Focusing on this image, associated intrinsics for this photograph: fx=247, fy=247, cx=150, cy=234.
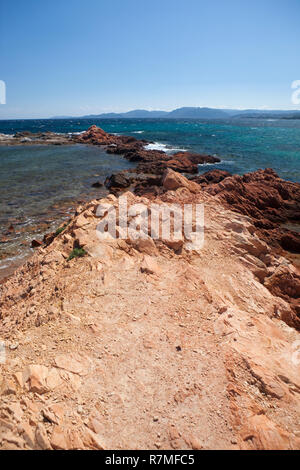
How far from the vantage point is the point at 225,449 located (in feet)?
13.8

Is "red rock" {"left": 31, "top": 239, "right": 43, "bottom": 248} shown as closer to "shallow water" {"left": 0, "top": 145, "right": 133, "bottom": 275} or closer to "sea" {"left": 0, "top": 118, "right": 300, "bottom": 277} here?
"sea" {"left": 0, "top": 118, "right": 300, "bottom": 277}

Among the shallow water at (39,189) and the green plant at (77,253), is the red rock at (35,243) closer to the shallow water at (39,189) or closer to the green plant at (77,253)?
the shallow water at (39,189)

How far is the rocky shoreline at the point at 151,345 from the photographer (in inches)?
170

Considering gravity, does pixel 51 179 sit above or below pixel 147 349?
above

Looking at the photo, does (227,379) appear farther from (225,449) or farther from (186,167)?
(186,167)

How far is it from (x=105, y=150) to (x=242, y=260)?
50.2 m

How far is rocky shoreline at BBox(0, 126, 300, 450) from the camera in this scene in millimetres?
4320

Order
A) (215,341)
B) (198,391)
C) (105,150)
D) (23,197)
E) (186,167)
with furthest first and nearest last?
(105,150) < (186,167) < (23,197) < (215,341) < (198,391)

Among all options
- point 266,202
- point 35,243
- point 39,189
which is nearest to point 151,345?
point 35,243

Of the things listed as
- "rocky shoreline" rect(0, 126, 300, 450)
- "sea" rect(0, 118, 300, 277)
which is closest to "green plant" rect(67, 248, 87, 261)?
"rocky shoreline" rect(0, 126, 300, 450)

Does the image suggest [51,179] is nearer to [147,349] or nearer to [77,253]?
[77,253]

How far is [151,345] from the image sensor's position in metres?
5.76

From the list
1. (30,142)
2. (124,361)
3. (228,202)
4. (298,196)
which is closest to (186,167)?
(298,196)

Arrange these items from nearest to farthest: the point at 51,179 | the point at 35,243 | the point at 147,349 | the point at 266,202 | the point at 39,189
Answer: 1. the point at 147,349
2. the point at 35,243
3. the point at 266,202
4. the point at 39,189
5. the point at 51,179
